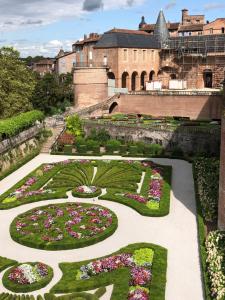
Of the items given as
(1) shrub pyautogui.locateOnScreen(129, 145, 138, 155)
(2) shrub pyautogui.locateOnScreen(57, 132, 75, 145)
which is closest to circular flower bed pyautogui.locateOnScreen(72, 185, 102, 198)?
(1) shrub pyautogui.locateOnScreen(129, 145, 138, 155)

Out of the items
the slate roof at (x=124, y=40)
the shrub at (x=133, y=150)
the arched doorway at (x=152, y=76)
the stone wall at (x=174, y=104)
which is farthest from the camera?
the arched doorway at (x=152, y=76)

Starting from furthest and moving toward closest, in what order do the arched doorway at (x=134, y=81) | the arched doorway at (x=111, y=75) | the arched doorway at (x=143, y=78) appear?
the arched doorway at (x=143, y=78), the arched doorway at (x=134, y=81), the arched doorway at (x=111, y=75)

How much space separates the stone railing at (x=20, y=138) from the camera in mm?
35812

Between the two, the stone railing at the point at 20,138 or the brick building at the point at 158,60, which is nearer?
the stone railing at the point at 20,138

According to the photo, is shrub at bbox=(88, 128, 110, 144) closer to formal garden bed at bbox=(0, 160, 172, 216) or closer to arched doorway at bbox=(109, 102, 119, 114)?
formal garden bed at bbox=(0, 160, 172, 216)

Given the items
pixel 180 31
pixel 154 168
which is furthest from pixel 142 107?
pixel 180 31

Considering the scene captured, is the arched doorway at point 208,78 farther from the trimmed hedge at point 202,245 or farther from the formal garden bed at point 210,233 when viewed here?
the trimmed hedge at point 202,245

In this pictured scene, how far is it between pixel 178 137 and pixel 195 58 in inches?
951

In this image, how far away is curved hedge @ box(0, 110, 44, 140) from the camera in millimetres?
36181

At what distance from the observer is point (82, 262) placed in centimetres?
1916

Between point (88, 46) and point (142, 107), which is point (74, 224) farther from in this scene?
point (88, 46)

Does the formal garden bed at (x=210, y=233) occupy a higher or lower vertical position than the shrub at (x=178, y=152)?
lower

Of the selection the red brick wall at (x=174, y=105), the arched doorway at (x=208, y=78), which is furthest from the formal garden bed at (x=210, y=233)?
the arched doorway at (x=208, y=78)

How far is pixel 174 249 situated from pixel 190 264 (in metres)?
1.66
